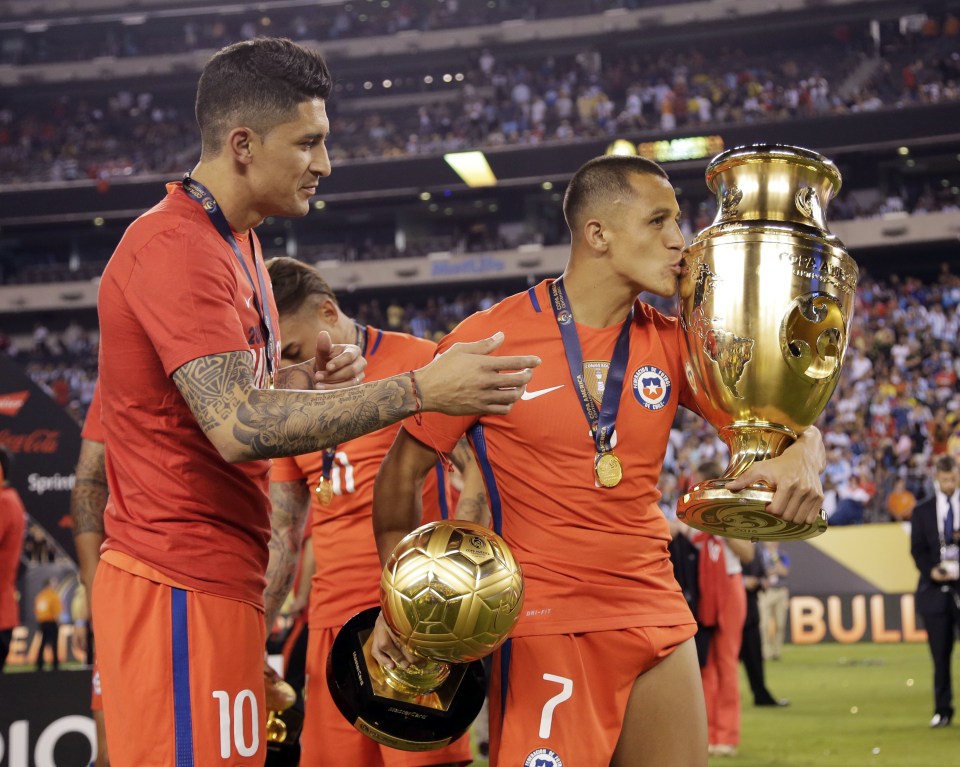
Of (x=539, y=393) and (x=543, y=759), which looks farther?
(x=539, y=393)

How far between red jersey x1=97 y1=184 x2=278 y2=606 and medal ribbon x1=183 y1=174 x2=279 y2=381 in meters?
0.03

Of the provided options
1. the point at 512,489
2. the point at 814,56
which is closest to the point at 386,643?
the point at 512,489

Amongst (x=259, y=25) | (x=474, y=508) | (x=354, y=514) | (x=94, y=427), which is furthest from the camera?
(x=259, y=25)

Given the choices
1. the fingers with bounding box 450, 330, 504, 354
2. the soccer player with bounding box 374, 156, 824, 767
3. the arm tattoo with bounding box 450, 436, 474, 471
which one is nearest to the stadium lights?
the arm tattoo with bounding box 450, 436, 474, 471

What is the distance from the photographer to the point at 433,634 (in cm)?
265

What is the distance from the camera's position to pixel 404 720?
293cm

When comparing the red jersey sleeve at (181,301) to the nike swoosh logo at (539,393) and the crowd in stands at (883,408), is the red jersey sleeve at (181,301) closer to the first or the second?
the nike swoosh logo at (539,393)

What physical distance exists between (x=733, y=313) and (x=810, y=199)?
1.14 feet

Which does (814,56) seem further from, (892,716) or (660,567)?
(660,567)

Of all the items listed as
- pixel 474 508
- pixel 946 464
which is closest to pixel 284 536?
pixel 474 508

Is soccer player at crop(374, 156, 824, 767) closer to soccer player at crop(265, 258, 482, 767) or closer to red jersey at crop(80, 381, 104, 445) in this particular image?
soccer player at crop(265, 258, 482, 767)

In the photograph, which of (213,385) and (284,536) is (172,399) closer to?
(213,385)

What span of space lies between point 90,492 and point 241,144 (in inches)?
85.3

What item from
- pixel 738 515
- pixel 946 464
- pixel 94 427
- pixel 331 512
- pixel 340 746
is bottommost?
pixel 340 746
